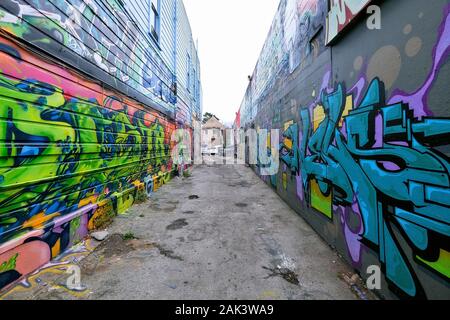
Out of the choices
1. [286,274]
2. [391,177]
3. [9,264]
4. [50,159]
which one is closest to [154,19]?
[50,159]

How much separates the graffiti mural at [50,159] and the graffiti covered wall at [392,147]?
411 cm

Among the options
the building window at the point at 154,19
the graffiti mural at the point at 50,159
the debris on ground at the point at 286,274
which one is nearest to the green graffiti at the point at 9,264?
the graffiti mural at the point at 50,159

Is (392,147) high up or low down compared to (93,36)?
down

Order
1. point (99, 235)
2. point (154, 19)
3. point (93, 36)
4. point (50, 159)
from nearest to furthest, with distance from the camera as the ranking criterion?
point (50, 159)
point (99, 235)
point (93, 36)
point (154, 19)

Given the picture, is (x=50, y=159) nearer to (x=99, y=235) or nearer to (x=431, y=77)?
(x=99, y=235)

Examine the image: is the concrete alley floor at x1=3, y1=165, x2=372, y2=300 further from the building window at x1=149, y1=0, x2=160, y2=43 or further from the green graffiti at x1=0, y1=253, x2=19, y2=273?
the building window at x1=149, y1=0, x2=160, y2=43

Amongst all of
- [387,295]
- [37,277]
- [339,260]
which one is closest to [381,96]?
[387,295]

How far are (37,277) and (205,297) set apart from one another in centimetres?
209

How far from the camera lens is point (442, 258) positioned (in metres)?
1.72

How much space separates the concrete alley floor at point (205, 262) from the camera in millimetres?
2500

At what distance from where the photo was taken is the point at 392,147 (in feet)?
7.41

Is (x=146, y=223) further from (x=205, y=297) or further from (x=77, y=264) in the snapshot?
(x=205, y=297)

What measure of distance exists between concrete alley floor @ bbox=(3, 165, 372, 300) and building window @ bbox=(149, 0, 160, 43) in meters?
6.24

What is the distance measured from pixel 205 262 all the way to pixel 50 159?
8.56 feet
